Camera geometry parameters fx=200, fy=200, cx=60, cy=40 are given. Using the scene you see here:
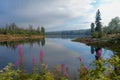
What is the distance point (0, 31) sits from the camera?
173 m

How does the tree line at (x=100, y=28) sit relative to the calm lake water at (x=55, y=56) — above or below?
above

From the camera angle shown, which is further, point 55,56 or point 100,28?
point 100,28

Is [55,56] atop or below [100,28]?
below

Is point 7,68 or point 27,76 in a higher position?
point 7,68

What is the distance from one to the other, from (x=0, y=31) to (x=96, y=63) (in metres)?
176

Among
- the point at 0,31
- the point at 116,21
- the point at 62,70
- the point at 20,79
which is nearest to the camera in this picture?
the point at 20,79

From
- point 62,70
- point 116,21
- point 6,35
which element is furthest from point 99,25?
point 62,70

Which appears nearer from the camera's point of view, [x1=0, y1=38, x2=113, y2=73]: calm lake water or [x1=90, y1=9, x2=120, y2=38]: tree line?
[x1=0, y1=38, x2=113, y2=73]: calm lake water

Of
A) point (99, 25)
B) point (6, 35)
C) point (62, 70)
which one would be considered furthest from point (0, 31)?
point (62, 70)

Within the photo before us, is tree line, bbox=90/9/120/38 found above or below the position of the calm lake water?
above

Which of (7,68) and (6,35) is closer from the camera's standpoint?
(7,68)

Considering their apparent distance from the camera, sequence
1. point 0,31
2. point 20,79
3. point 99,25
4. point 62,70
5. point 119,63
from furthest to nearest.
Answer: point 0,31 < point 99,25 < point 62,70 < point 20,79 < point 119,63

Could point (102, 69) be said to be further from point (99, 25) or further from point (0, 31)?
point (0, 31)

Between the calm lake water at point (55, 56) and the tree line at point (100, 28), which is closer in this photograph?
the calm lake water at point (55, 56)
